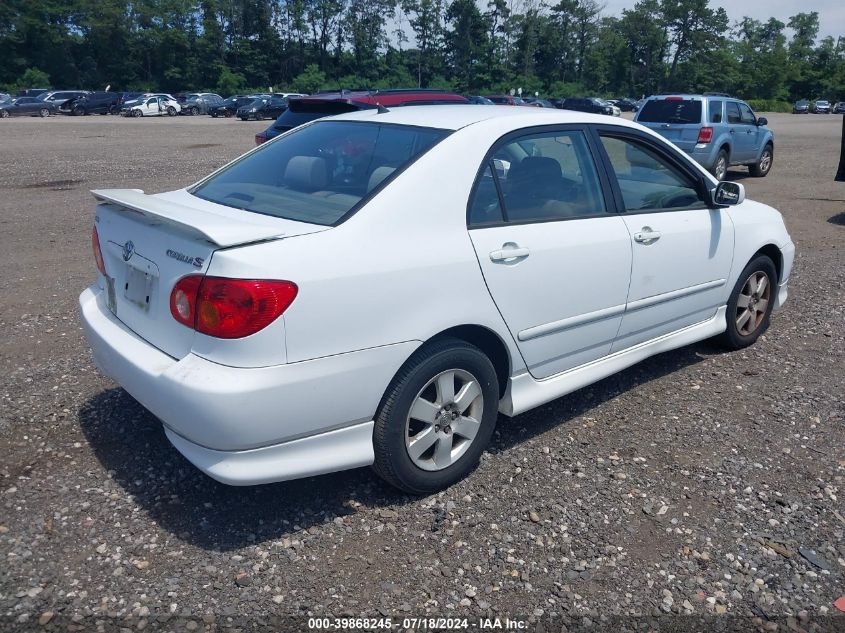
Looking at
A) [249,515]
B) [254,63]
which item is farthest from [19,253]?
[254,63]

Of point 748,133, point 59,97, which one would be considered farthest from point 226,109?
point 748,133

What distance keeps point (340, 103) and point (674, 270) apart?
5.00 meters

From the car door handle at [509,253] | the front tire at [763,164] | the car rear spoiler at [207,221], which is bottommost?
the front tire at [763,164]

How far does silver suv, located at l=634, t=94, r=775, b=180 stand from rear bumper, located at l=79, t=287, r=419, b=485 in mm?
13187

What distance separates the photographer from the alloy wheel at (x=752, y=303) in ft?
16.9

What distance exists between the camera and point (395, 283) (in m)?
2.98

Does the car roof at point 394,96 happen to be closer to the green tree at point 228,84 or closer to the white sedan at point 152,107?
the white sedan at point 152,107

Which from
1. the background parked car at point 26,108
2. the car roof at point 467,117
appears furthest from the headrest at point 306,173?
the background parked car at point 26,108

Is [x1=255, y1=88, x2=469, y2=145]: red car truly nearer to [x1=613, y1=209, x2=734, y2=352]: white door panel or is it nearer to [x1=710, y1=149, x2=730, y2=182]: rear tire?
[x1=613, y1=209, x2=734, y2=352]: white door panel

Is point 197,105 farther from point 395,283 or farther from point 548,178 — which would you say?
point 395,283

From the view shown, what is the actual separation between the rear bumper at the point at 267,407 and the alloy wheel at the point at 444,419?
0.25m

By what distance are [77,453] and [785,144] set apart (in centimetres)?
2921

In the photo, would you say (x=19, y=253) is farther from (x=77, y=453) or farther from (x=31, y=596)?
(x=31, y=596)

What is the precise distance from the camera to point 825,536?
3.18m
